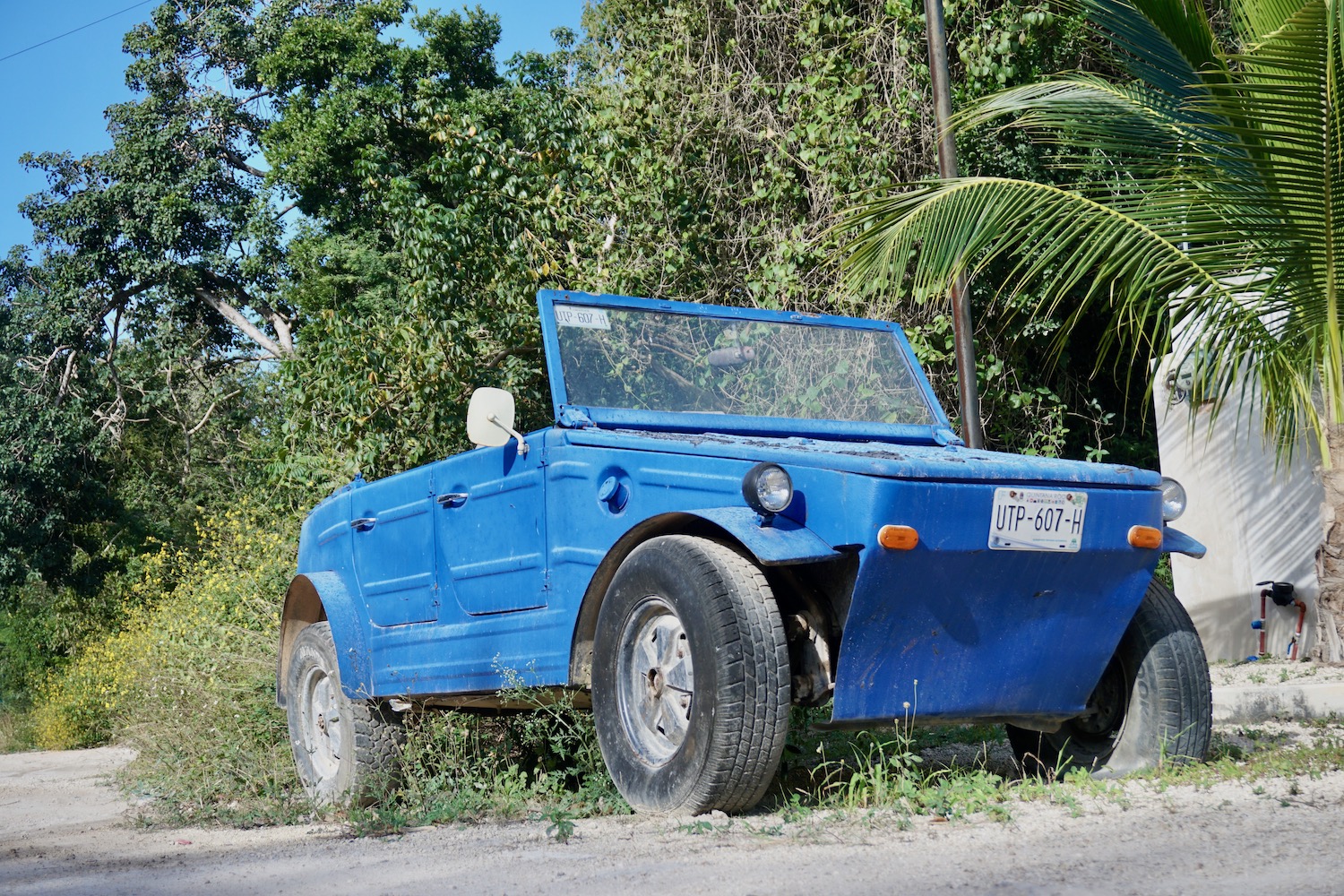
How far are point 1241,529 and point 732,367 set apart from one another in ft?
21.7

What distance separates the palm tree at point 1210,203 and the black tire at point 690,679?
8.99 feet

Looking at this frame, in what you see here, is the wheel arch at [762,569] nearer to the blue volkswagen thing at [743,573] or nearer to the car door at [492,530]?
the blue volkswagen thing at [743,573]

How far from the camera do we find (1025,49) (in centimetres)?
1052

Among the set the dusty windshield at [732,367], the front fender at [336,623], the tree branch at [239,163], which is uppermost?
the tree branch at [239,163]

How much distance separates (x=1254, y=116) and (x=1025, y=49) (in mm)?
4794

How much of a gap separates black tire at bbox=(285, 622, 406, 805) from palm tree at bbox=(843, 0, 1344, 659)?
3.57 m

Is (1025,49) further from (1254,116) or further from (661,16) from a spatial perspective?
(1254,116)

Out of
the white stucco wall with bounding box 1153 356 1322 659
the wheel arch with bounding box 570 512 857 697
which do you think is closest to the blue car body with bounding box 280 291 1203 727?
the wheel arch with bounding box 570 512 857 697

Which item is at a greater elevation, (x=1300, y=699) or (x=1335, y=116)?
(x=1335, y=116)

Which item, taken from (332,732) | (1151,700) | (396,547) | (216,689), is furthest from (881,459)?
(216,689)

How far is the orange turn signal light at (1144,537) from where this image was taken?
4.23 meters

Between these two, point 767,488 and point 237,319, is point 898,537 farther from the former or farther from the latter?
point 237,319

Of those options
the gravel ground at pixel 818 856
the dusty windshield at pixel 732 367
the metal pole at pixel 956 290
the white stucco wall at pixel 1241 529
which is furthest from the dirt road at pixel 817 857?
the white stucco wall at pixel 1241 529

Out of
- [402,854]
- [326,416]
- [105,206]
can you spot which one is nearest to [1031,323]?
[326,416]
